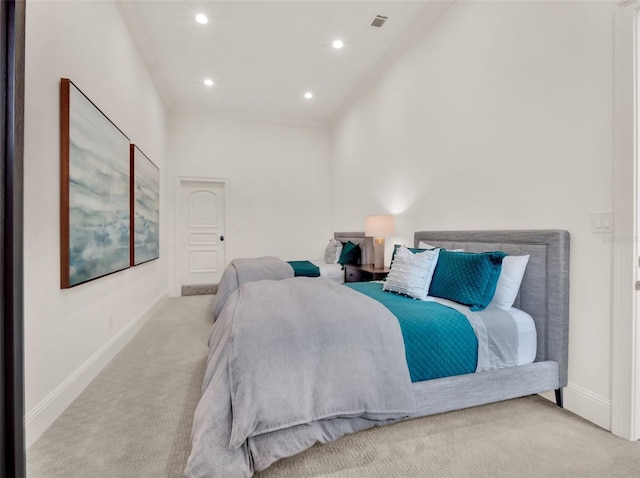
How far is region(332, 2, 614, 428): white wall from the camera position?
5.45 feet

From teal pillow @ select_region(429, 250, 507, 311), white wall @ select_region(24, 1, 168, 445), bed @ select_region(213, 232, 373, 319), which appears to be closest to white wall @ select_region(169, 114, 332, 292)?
bed @ select_region(213, 232, 373, 319)

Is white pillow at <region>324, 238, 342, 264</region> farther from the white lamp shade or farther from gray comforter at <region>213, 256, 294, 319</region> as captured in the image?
the white lamp shade

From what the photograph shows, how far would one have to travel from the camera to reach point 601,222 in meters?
1.63

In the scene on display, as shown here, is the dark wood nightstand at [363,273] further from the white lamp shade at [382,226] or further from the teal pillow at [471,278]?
the teal pillow at [471,278]

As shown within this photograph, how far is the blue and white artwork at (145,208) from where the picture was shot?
3.11 metres

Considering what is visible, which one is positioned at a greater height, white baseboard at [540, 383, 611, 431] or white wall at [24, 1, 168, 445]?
white wall at [24, 1, 168, 445]

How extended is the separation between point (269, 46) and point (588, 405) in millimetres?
4076

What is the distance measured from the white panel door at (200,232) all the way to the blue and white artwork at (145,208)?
1.01m

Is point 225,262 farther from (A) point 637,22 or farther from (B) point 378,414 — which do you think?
(A) point 637,22

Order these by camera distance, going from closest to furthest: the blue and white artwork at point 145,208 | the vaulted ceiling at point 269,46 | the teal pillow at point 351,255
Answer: the vaulted ceiling at point 269,46, the blue and white artwork at point 145,208, the teal pillow at point 351,255

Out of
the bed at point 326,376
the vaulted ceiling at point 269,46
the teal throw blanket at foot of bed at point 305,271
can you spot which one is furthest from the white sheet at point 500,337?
the vaulted ceiling at point 269,46

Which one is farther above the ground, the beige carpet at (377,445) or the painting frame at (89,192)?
the painting frame at (89,192)

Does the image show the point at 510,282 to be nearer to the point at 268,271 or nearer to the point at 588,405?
the point at 588,405

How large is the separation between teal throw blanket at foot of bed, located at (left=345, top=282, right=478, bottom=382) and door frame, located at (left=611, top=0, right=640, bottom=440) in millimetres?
685
